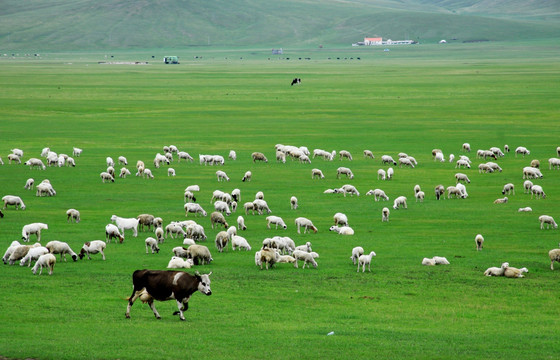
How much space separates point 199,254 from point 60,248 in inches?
165

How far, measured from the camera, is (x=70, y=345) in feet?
56.1

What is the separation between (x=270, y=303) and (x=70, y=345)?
575 cm

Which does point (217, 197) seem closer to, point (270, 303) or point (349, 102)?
point (270, 303)

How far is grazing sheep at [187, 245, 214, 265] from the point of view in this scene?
82.3 feet

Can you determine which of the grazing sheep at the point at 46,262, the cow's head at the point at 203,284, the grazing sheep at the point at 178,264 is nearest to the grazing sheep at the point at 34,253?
the grazing sheep at the point at 46,262

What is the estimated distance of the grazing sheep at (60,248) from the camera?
1003 inches

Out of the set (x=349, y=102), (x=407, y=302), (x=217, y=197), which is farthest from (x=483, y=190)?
(x=349, y=102)

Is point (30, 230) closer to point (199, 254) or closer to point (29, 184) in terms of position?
point (199, 254)

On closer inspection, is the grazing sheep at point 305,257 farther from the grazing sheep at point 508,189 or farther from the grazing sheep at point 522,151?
the grazing sheep at point 522,151

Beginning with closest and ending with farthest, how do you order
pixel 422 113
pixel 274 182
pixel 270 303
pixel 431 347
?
pixel 431 347 < pixel 270 303 < pixel 274 182 < pixel 422 113

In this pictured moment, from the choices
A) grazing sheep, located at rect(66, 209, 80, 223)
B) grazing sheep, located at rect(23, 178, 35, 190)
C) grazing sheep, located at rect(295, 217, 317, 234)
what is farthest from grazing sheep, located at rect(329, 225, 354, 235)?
grazing sheep, located at rect(23, 178, 35, 190)

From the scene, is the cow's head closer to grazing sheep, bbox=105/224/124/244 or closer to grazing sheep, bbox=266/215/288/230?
grazing sheep, bbox=105/224/124/244

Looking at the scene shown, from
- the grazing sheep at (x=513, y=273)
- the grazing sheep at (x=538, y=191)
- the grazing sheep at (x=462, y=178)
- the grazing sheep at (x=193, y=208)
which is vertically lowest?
the grazing sheep at (x=513, y=273)

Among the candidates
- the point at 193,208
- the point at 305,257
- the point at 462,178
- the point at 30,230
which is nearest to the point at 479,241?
the point at 305,257
